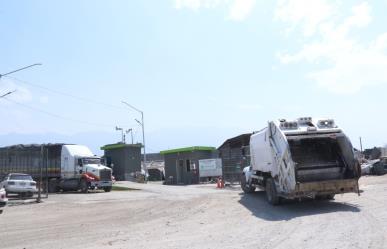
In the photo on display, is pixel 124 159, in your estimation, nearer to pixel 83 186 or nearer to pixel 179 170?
pixel 179 170

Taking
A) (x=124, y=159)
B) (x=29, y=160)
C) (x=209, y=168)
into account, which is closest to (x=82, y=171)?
(x=29, y=160)

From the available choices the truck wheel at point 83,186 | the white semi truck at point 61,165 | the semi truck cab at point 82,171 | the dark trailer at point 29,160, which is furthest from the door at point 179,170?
the truck wheel at point 83,186

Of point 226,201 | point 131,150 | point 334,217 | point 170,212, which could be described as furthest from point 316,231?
point 131,150

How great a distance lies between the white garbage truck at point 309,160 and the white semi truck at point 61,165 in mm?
19655

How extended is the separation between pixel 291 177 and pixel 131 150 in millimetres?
39287

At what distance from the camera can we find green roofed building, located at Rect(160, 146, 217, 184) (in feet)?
167

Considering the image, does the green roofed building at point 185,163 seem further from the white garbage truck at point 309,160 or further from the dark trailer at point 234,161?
the white garbage truck at point 309,160

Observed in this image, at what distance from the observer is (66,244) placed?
1263 cm

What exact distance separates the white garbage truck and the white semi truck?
19655mm

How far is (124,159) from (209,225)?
41.1 m

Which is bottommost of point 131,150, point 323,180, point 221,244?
point 221,244

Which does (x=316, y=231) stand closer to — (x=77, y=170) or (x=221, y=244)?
(x=221, y=244)

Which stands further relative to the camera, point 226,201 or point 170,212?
point 226,201

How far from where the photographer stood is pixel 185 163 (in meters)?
51.9
